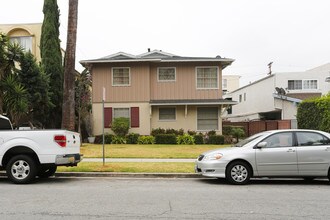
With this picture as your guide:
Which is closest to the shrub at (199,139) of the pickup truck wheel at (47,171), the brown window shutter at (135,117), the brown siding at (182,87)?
the brown siding at (182,87)

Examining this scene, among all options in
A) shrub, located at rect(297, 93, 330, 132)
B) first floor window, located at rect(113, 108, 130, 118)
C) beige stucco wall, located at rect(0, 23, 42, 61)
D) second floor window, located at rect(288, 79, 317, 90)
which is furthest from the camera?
second floor window, located at rect(288, 79, 317, 90)

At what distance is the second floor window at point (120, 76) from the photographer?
2531cm

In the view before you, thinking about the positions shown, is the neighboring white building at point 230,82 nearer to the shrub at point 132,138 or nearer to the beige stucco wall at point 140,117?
the beige stucco wall at point 140,117

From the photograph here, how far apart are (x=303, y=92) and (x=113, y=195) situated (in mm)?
31341

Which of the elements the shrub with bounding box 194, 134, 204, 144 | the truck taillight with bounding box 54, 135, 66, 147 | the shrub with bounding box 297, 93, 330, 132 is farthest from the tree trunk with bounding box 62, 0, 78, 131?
the shrub with bounding box 297, 93, 330, 132

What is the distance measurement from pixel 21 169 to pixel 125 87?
16118mm

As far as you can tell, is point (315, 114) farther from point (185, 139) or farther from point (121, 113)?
point (121, 113)

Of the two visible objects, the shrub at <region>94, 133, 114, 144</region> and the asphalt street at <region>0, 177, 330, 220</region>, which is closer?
the asphalt street at <region>0, 177, 330, 220</region>

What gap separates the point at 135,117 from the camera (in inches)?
986

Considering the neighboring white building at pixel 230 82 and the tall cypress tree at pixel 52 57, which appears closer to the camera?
the tall cypress tree at pixel 52 57

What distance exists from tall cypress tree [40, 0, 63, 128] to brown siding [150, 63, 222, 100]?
649cm

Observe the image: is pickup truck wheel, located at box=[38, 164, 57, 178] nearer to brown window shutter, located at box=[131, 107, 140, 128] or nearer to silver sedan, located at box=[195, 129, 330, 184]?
silver sedan, located at box=[195, 129, 330, 184]

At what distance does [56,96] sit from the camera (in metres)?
24.2

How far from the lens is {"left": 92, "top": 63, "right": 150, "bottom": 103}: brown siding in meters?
25.1
